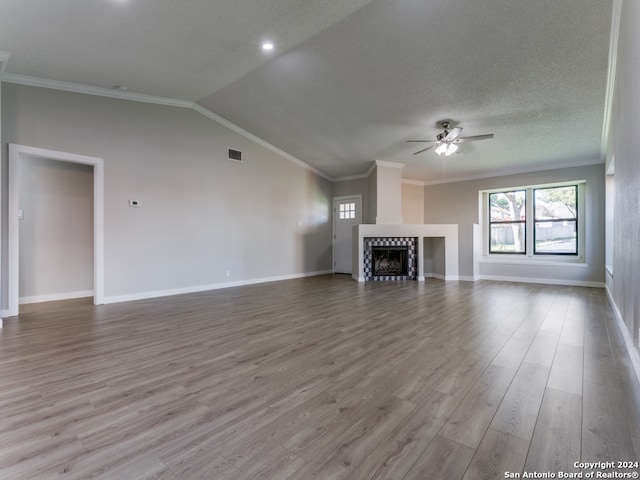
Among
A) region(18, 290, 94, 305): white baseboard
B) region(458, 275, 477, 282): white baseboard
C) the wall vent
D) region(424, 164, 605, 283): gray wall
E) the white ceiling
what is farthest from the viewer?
region(458, 275, 477, 282): white baseboard

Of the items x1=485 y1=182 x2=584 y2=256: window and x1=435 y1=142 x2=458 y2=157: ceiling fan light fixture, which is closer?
x1=435 y1=142 x2=458 y2=157: ceiling fan light fixture

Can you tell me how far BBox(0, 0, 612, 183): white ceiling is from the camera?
2.92m

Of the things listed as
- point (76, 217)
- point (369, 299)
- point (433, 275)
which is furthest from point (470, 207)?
point (76, 217)

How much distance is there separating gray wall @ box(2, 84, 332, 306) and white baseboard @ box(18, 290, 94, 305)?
40.3 inches

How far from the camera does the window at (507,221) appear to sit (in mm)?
7180

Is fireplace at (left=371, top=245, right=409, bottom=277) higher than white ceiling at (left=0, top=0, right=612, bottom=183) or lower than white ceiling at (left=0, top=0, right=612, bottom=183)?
lower

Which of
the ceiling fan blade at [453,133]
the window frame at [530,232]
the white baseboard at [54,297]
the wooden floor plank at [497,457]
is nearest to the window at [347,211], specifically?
the window frame at [530,232]

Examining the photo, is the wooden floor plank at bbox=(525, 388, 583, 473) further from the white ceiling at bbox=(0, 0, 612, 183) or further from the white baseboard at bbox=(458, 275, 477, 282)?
the white baseboard at bbox=(458, 275, 477, 282)

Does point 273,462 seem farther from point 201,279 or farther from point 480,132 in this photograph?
point 480,132

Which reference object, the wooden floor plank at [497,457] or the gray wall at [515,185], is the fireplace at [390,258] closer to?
the gray wall at [515,185]

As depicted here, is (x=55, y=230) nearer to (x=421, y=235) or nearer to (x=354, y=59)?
(x=354, y=59)

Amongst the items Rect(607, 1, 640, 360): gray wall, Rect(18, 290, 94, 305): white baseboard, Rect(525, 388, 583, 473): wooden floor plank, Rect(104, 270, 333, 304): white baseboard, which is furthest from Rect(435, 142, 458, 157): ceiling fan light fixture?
Rect(18, 290, 94, 305): white baseboard

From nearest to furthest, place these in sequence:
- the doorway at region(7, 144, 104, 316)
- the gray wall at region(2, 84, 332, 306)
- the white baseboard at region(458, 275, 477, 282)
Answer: the doorway at region(7, 144, 104, 316), the gray wall at region(2, 84, 332, 306), the white baseboard at region(458, 275, 477, 282)

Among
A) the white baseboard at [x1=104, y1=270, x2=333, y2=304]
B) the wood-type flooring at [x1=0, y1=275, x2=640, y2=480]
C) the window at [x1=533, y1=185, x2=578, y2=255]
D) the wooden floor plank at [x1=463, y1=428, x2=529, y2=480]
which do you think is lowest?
the wood-type flooring at [x1=0, y1=275, x2=640, y2=480]
